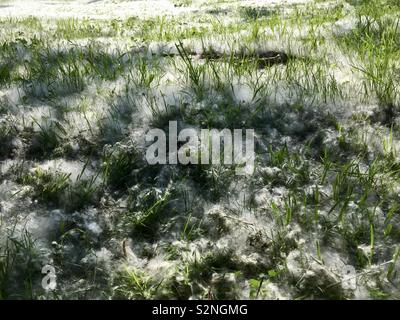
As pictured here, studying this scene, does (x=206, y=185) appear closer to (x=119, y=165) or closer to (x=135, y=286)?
(x=119, y=165)

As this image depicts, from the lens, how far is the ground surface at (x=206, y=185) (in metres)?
2.03

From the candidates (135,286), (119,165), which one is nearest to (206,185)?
(119,165)

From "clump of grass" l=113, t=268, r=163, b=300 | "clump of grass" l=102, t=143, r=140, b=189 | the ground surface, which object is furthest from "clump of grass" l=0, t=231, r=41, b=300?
"clump of grass" l=102, t=143, r=140, b=189

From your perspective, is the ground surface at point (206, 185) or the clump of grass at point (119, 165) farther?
the clump of grass at point (119, 165)

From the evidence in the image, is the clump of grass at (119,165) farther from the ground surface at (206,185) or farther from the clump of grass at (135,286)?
the clump of grass at (135,286)

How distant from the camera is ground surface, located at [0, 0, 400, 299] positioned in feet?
6.66

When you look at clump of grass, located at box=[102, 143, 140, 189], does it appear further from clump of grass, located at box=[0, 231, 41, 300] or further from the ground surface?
clump of grass, located at box=[0, 231, 41, 300]

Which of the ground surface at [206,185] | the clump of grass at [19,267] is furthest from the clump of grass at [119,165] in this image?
the clump of grass at [19,267]

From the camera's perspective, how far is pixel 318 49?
4062 millimetres

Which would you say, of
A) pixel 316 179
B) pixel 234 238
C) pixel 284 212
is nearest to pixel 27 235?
pixel 234 238

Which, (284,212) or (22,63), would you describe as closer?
(284,212)

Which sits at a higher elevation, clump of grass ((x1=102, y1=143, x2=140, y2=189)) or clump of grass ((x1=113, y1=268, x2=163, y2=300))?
clump of grass ((x1=102, y1=143, x2=140, y2=189))
